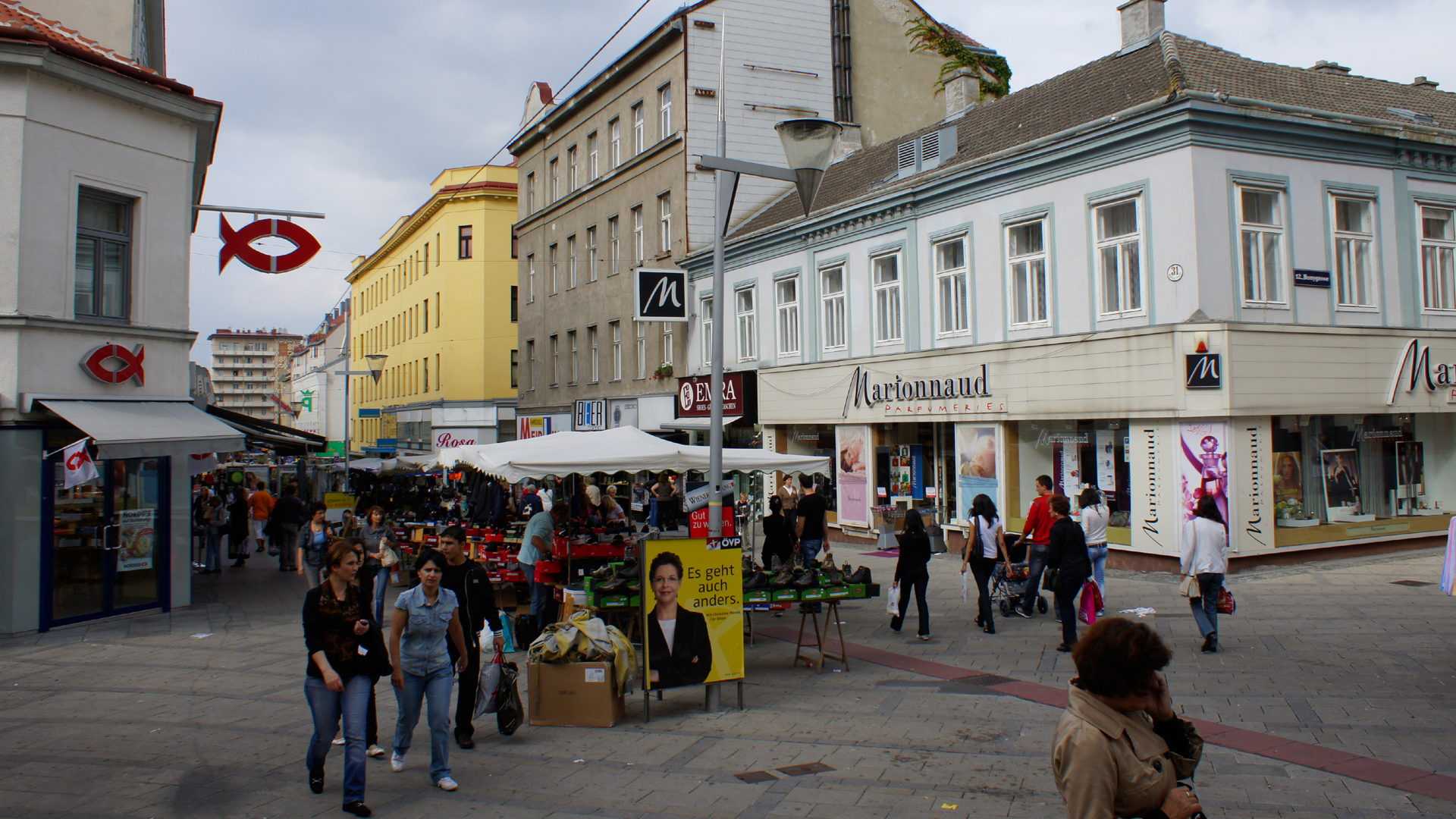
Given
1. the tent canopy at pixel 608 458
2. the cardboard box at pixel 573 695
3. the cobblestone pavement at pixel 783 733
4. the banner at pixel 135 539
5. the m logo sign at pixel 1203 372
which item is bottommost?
the cobblestone pavement at pixel 783 733

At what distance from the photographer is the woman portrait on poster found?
8102 millimetres

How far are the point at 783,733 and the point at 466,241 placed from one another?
44541 mm

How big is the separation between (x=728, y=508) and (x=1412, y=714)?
800 centimetres

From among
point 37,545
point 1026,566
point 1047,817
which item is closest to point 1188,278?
point 1026,566

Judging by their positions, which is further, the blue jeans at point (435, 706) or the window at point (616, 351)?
the window at point (616, 351)

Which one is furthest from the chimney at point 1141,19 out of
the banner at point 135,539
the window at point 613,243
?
the banner at point 135,539

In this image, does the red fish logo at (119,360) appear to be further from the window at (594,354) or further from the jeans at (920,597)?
the window at (594,354)

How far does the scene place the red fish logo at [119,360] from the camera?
13.3 metres

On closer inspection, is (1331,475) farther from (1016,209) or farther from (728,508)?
(728,508)

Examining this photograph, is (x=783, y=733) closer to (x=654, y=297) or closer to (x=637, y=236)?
(x=654, y=297)

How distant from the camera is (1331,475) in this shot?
1650cm

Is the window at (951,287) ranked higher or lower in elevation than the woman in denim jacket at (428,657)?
higher

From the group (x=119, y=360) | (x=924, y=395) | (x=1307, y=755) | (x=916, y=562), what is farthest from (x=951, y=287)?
(x=119, y=360)

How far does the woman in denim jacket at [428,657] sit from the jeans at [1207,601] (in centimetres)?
721
